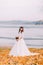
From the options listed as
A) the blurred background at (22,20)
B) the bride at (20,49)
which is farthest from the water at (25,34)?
the bride at (20,49)

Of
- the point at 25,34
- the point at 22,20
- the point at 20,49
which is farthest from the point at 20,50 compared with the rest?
the point at 22,20

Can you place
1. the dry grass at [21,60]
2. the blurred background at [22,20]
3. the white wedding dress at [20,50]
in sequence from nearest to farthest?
the dry grass at [21,60]
the white wedding dress at [20,50]
the blurred background at [22,20]

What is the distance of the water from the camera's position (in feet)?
12.9

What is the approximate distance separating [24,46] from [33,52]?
23 centimetres

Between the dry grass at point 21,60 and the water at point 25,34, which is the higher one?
the water at point 25,34

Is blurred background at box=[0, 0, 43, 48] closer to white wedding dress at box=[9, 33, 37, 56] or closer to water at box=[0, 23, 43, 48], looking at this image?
water at box=[0, 23, 43, 48]

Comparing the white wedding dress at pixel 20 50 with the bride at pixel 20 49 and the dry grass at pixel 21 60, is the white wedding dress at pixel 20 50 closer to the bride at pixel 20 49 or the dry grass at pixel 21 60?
the bride at pixel 20 49

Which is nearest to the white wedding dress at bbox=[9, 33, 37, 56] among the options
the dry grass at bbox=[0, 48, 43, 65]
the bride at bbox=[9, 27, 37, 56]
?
the bride at bbox=[9, 27, 37, 56]

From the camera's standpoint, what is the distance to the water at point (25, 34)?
12.9 ft

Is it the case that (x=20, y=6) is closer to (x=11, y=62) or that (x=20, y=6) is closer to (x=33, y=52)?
(x=33, y=52)

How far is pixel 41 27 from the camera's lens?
3930mm

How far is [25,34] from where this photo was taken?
396 cm

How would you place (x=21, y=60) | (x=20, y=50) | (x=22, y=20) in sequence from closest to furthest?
(x=21, y=60), (x=20, y=50), (x=22, y=20)

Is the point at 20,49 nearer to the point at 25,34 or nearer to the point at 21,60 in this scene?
the point at 21,60
